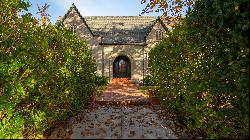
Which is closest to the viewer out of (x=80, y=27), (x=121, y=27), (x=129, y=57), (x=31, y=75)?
(x=31, y=75)

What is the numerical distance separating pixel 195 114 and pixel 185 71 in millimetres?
1753

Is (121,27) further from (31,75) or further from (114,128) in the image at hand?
(31,75)

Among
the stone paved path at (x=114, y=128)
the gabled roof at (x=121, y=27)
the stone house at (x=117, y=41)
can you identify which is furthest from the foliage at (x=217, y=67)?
the gabled roof at (x=121, y=27)

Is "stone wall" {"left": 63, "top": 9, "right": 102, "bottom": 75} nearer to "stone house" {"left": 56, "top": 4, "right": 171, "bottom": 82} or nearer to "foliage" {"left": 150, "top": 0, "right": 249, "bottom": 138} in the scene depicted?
"stone house" {"left": 56, "top": 4, "right": 171, "bottom": 82}

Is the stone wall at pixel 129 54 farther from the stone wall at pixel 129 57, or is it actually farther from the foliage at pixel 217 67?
the foliage at pixel 217 67

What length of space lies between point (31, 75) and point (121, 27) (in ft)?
99.1

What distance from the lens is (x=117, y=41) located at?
36375 millimetres

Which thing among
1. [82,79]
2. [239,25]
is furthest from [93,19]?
[239,25]

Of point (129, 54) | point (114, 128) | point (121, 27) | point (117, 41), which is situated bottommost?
point (114, 128)

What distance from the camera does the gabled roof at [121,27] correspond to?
36344 mm

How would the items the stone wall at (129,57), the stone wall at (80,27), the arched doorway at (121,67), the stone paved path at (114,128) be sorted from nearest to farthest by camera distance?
the stone paved path at (114,128) → the stone wall at (80,27) → the stone wall at (129,57) → the arched doorway at (121,67)

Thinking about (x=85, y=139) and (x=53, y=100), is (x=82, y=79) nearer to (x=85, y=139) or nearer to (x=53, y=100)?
(x=53, y=100)

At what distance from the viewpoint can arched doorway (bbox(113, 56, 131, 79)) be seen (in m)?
39.1

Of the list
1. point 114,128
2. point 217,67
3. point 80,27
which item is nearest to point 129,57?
point 80,27
